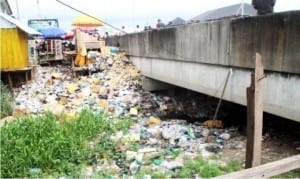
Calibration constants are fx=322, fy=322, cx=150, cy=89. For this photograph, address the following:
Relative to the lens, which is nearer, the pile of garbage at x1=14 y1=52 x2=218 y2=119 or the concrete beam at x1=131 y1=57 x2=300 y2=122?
the concrete beam at x1=131 y1=57 x2=300 y2=122

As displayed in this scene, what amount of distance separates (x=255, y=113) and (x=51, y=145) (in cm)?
431

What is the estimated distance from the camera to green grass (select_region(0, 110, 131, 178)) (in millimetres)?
5965

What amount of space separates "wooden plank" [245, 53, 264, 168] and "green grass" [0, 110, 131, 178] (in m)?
3.40

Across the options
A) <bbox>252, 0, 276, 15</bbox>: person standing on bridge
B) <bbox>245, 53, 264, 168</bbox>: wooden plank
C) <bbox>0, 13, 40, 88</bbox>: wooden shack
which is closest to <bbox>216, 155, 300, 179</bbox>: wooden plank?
<bbox>245, 53, 264, 168</bbox>: wooden plank

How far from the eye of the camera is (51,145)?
6453mm

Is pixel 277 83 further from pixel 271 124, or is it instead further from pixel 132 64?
pixel 132 64

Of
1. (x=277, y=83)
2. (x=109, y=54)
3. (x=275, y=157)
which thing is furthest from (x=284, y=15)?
(x=109, y=54)

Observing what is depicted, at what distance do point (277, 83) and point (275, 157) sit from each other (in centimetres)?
136

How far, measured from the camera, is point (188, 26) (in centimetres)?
857

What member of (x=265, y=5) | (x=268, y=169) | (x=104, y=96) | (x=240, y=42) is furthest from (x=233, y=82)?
(x=104, y=96)

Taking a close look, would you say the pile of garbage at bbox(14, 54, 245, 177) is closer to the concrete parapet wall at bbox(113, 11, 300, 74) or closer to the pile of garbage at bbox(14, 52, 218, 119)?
the pile of garbage at bbox(14, 52, 218, 119)

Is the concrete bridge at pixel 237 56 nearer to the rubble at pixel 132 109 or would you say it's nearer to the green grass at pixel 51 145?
the rubble at pixel 132 109

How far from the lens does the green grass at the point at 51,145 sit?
19.6 ft

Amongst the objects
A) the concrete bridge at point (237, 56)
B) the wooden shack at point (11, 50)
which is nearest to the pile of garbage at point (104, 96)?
the wooden shack at point (11, 50)
